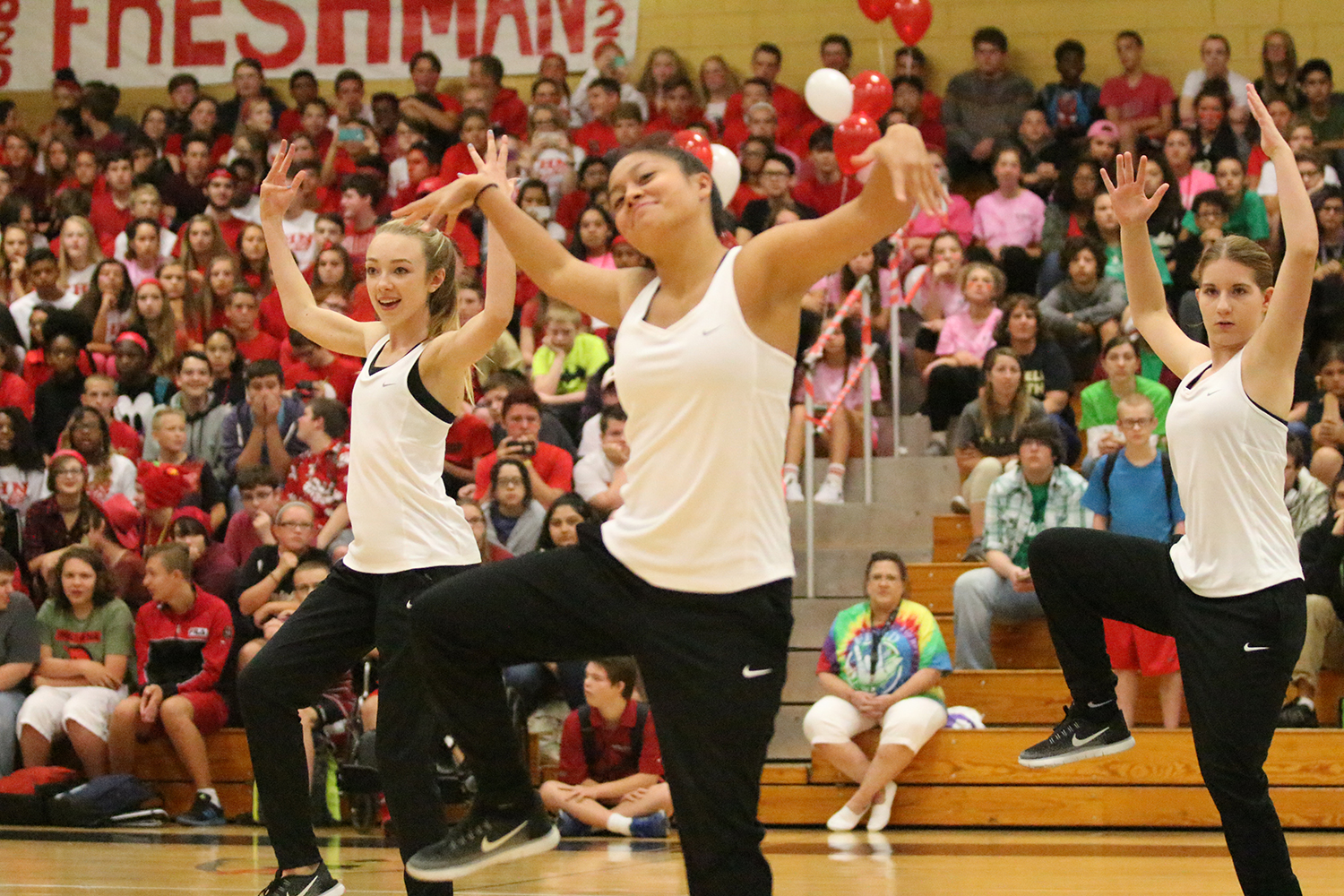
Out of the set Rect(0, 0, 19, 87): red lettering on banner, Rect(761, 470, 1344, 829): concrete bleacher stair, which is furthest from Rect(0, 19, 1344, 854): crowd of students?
Rect(0, 0, 19, 87): red lettering on banner

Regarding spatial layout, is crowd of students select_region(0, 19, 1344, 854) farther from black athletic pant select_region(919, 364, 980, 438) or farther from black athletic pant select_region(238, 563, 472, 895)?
black athletic pant select_region(238, 563, 472, 895)

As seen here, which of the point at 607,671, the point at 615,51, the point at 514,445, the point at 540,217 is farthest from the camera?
the point at 615,51

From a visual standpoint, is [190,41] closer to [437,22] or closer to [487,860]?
[437,22]

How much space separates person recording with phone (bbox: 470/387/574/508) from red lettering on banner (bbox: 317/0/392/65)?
6423 mm

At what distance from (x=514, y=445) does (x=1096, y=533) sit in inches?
188

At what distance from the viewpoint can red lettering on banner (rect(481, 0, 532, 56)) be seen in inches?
544

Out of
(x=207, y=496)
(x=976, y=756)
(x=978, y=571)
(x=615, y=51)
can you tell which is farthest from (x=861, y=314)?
(x=615, y=51)

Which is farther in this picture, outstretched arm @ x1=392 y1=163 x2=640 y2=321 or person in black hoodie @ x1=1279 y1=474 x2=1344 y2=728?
person in black hoodie @ x1=1279 y1=474 x2=1344 y2=728

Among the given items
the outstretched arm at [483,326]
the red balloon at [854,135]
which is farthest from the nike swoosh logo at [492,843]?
the red balloon at [854,135]

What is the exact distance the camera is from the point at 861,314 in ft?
30.9

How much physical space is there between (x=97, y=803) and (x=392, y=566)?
4410 mm

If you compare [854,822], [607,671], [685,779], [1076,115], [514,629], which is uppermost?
[1076,115]

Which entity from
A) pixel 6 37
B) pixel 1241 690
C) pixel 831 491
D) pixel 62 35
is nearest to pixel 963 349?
pixel 831 491

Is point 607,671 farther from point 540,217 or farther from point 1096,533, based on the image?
point 540,217
